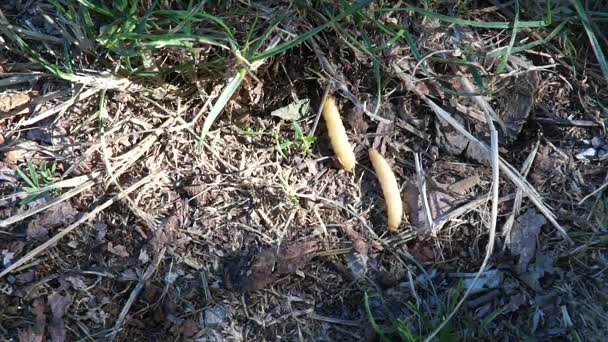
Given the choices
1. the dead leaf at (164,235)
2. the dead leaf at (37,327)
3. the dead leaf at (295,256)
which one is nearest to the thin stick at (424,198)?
the dead leaf at (295,256)

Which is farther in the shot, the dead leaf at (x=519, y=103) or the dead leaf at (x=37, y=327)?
the dead leaf at (x=519, y=103)

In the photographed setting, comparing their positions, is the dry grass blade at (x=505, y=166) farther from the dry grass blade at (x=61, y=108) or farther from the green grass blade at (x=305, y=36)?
the dry grass blade at (x=61, y=108)

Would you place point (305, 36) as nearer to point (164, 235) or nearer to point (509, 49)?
point (509, 49)

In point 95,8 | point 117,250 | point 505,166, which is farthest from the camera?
point 505,166

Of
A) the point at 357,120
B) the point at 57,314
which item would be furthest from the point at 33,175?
the point at 357,120

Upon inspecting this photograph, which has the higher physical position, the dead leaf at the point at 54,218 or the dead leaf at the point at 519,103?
the dead leaf at the point at 54,218

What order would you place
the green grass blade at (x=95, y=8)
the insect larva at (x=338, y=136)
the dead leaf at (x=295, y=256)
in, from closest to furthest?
the green grass blade at (x=95, y=8) → the dead leaf at (x=295, y=256) → the insect larva at (x=338, y=136)

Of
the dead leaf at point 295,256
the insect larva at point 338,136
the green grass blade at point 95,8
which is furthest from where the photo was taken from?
the insect larva at point 338,136
